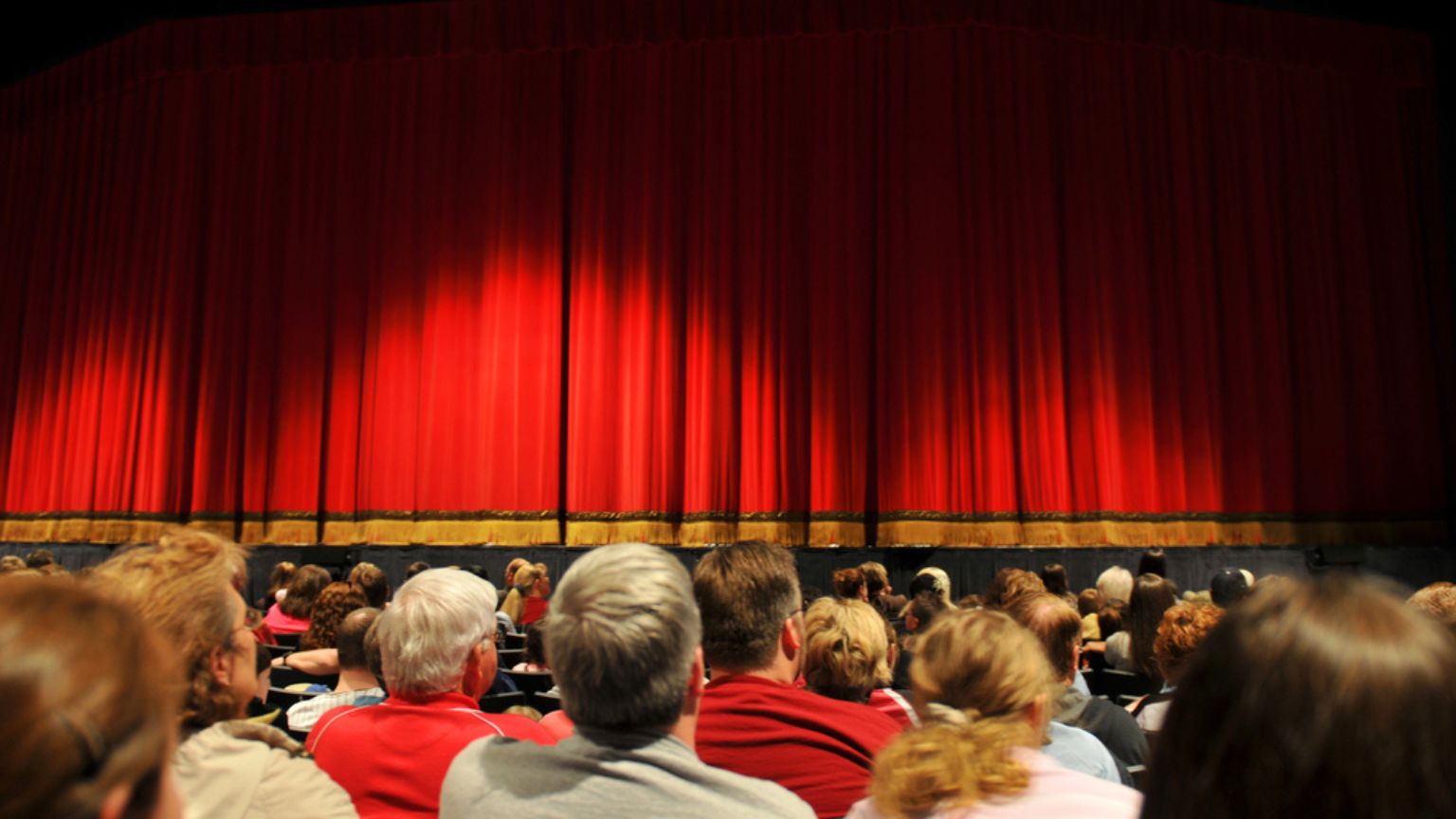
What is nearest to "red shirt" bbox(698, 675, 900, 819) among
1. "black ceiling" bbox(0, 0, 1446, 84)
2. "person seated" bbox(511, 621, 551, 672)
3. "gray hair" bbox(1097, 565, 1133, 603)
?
"person seated" bbox(511, 621, 551, 672)

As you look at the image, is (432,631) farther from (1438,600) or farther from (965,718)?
(1438,600)

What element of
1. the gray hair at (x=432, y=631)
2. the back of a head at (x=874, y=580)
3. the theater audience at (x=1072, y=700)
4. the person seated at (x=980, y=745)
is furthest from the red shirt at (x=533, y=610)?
the person seated at (x=980, y=745)

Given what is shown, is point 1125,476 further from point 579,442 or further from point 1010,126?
point 579,442

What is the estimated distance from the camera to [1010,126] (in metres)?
10.7

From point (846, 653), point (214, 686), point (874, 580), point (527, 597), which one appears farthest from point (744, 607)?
point (527, 597)

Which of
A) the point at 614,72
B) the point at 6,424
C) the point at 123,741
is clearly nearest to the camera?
the point at 123,741

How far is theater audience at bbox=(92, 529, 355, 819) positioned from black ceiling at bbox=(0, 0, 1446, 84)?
1091 cm

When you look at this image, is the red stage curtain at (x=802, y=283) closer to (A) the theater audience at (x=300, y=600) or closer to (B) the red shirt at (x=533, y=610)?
(B) the red shirt at (x=533, y=610)

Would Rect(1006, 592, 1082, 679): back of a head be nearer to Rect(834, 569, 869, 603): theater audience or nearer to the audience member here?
Rect(834, 569, 869, 603): theater audience

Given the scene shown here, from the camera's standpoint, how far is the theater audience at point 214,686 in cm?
160

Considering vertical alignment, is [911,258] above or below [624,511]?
above

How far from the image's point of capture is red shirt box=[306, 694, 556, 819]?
2225mm

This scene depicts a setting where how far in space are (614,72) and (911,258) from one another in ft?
11.1

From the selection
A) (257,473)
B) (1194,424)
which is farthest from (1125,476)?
(257,473)
